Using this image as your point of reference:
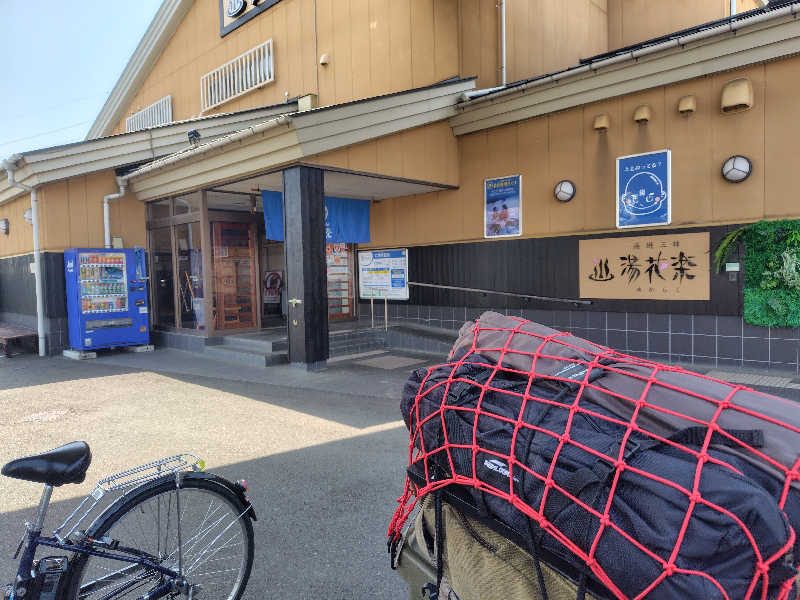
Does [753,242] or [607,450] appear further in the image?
[753,242]

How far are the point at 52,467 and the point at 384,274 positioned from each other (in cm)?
889

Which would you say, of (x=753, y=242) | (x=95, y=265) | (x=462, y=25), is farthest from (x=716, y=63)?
(x=95, y=265)

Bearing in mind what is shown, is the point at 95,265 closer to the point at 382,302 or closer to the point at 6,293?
the point at 6,293

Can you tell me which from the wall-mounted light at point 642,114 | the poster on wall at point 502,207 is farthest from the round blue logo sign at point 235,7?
the wall-mounted light at point 642,114

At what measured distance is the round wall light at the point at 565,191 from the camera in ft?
25.5

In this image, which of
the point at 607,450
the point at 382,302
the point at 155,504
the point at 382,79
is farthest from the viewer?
the point at 382,302

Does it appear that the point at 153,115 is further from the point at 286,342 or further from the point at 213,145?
the point at 286,342

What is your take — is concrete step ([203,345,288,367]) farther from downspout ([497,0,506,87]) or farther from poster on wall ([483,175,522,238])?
downspout ([497,0,506,87])

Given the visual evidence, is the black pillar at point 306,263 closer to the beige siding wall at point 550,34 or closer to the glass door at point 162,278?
the glass door at point 162,278

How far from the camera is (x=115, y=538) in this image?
73.4 inches

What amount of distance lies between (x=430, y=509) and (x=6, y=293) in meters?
13.6

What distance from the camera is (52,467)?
176 centimetres

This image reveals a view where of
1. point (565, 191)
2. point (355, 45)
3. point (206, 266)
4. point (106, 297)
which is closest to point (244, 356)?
point (206, 266)

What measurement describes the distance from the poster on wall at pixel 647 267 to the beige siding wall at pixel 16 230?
10559 millimetres
